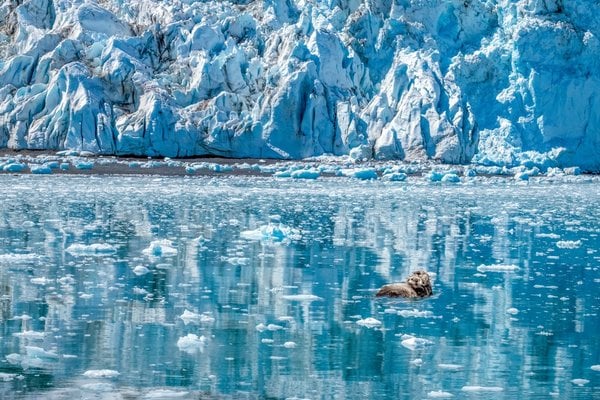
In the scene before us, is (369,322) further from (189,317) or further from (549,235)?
(549,235)

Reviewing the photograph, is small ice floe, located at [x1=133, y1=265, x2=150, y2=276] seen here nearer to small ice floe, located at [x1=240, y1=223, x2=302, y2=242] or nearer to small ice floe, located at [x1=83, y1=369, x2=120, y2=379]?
small ice floe, located at [x1=240, y1=223, x2=302, y2=242]

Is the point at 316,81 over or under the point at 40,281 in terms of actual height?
over

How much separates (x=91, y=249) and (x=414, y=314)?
4531mm

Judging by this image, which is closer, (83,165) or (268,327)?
(268,327)

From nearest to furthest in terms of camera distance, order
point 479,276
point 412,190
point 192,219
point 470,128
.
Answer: point 479,276 → point 192,219 → point 412,190 → point 470,128

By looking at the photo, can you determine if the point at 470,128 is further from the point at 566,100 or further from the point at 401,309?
the point at 401,309

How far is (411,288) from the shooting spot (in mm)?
7762

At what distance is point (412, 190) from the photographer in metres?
25.1

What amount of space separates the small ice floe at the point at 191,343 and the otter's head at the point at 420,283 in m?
2.39

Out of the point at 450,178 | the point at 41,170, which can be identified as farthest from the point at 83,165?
the point at 450,178

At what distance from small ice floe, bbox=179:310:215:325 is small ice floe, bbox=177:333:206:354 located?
0.57m

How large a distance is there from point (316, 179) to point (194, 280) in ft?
71.5

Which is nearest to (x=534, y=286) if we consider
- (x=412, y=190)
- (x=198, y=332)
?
(x=198, y=332)

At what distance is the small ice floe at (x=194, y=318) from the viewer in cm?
652
